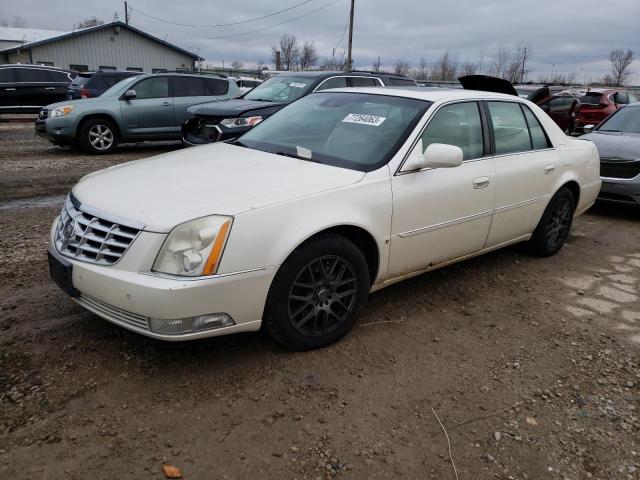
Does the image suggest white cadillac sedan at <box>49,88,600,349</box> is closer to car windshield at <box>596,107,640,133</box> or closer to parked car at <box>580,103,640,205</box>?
parked car at <box>580,103,640,205</box>

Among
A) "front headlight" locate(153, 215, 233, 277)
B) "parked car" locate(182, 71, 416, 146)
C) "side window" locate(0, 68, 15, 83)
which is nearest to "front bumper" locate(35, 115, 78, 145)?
"parked car" locate(182, 71, 416, 146)

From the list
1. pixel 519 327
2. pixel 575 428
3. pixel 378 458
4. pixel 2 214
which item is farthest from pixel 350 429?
pixel 2 214

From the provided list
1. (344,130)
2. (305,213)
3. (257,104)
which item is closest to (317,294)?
(305,213)

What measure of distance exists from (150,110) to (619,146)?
8.50 metres

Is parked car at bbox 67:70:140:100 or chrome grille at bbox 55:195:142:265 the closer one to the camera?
chrome grille at bbox 55:195:142:265

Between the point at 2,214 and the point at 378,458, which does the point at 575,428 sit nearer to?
the point at 378,458

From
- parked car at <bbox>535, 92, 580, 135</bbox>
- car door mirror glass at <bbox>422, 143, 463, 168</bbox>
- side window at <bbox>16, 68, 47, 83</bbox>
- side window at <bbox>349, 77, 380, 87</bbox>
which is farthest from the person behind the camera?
side window at <bbox>16, 68, 47, 83</bbox>

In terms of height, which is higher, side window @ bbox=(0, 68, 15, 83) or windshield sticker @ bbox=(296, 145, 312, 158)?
side window @ bbox=(0, 68, 15, 83)

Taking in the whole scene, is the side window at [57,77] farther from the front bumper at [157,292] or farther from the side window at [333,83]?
the front bumper at [157,292]

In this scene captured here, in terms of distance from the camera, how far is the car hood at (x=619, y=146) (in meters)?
6.82

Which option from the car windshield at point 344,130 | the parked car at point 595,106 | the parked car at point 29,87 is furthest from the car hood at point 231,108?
the parked car at point 595,106

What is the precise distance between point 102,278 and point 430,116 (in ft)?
7.91

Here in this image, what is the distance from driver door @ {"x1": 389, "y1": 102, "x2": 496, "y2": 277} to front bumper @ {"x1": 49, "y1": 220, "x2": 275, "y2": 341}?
1128mm

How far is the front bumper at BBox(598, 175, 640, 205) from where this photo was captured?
21.9 ft
